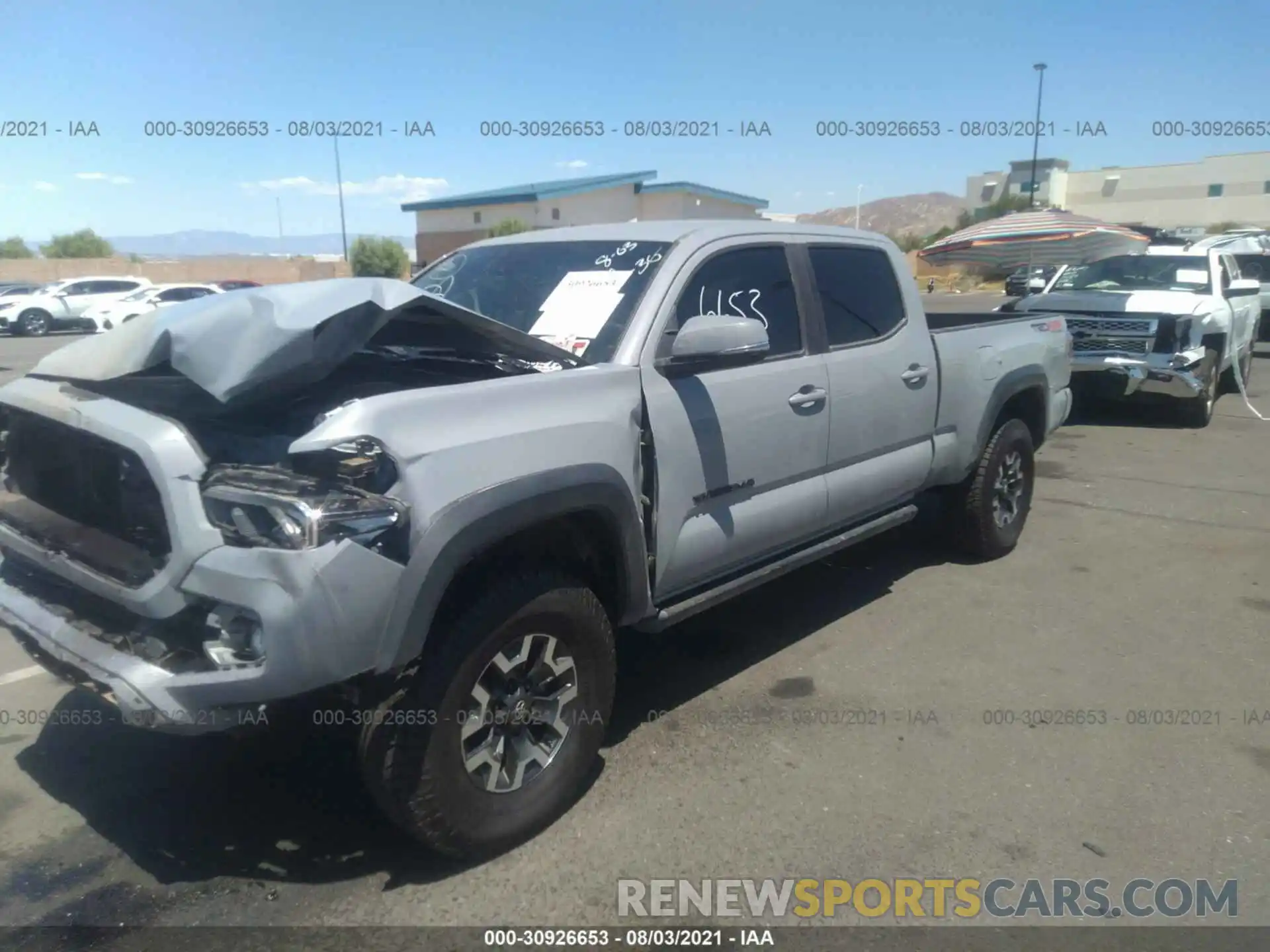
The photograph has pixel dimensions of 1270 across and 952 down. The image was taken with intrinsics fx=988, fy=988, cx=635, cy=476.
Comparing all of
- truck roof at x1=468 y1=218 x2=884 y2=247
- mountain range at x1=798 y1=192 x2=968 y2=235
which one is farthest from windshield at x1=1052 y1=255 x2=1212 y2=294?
mountain range at x1=798 y1=192 x2=968 y2=235

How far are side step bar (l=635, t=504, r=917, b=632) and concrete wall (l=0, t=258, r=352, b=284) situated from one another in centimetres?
4369

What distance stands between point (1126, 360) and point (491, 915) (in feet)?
30.9

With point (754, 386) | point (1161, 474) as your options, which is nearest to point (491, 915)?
point (754, 386)

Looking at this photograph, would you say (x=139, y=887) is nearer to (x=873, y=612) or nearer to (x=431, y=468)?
(x=431, y=468)

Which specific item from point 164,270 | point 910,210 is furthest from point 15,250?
point 910,210

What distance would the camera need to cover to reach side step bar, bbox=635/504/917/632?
12.3 feet

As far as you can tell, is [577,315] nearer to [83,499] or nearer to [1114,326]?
[83,499]

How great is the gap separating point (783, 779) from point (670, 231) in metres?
2.27

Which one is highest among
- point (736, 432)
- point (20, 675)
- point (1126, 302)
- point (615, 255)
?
point (615, 255)

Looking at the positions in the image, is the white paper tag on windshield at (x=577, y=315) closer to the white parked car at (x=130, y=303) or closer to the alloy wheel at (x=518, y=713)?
the alloy wheel at (x=518, y=713)

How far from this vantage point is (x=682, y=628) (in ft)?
16.9

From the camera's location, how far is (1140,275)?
1160cm

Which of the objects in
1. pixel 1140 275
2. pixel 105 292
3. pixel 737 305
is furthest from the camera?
pixel 105 292
